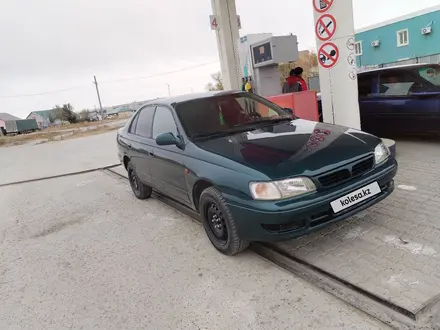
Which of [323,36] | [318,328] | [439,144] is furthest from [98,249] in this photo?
[439,144]

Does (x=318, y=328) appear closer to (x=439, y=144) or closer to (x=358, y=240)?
(x=358, y=240)

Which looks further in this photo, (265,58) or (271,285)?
(265,58)

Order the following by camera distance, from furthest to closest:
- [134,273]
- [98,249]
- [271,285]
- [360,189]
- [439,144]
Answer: [439,144] → [98,249] → [134,273] → [360,189] → [271,285]

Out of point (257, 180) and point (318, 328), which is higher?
point (257, 180)

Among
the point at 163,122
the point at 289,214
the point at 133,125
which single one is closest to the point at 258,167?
the point at 289,214

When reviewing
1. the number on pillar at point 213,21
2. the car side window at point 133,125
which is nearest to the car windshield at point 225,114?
the car side window at point 133,125

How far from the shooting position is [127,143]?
5430mm

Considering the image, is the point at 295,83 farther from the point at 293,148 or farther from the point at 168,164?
the point at 293,148

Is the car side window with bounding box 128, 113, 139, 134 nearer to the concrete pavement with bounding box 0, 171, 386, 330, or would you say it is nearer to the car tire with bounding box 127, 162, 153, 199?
the car tire with bounding box 127, 162, 153, 199

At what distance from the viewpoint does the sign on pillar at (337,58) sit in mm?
5338

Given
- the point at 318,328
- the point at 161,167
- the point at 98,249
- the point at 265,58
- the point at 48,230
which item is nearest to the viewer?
the point at 318,328

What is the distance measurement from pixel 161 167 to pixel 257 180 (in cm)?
177

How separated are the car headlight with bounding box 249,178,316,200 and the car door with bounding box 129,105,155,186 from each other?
81.4 inches

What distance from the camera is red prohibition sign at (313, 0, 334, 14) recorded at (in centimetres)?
533
